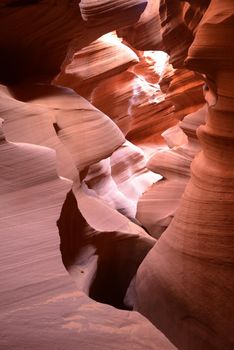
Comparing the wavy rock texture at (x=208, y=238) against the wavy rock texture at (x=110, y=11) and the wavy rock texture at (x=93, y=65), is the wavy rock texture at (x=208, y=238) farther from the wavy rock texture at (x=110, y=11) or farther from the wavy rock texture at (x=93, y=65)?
the wavy rock texture at (x=93, y=65)

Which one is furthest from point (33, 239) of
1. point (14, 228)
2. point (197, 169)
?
point (197, 169)

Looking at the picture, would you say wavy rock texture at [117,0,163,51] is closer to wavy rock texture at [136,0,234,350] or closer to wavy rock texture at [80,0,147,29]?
wavy rock texture at [80,0,147,29]

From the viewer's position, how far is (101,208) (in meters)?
Result: 3.93

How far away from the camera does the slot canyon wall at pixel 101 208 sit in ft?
6.18

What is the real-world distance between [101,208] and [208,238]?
1.39 metres

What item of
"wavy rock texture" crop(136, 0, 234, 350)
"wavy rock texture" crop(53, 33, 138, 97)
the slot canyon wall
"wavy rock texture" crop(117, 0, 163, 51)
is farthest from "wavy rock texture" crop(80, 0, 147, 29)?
"wavy rock texture" crop(53, 33, 138, 97)

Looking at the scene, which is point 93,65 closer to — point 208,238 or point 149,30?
point 149,30

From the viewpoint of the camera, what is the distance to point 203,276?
2721 millimetres

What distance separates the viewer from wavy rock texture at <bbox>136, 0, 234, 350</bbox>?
2635mm

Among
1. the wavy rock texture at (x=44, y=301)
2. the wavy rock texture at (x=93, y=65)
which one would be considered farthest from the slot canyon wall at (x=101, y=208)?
the wavy rock texture at (x=93, y=65)

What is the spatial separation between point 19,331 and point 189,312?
4.47 feet

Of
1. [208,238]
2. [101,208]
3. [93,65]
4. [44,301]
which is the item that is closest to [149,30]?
[93,65]

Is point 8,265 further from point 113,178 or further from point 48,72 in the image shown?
point 113,178

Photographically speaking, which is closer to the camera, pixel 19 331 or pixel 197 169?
pixel 19 331
